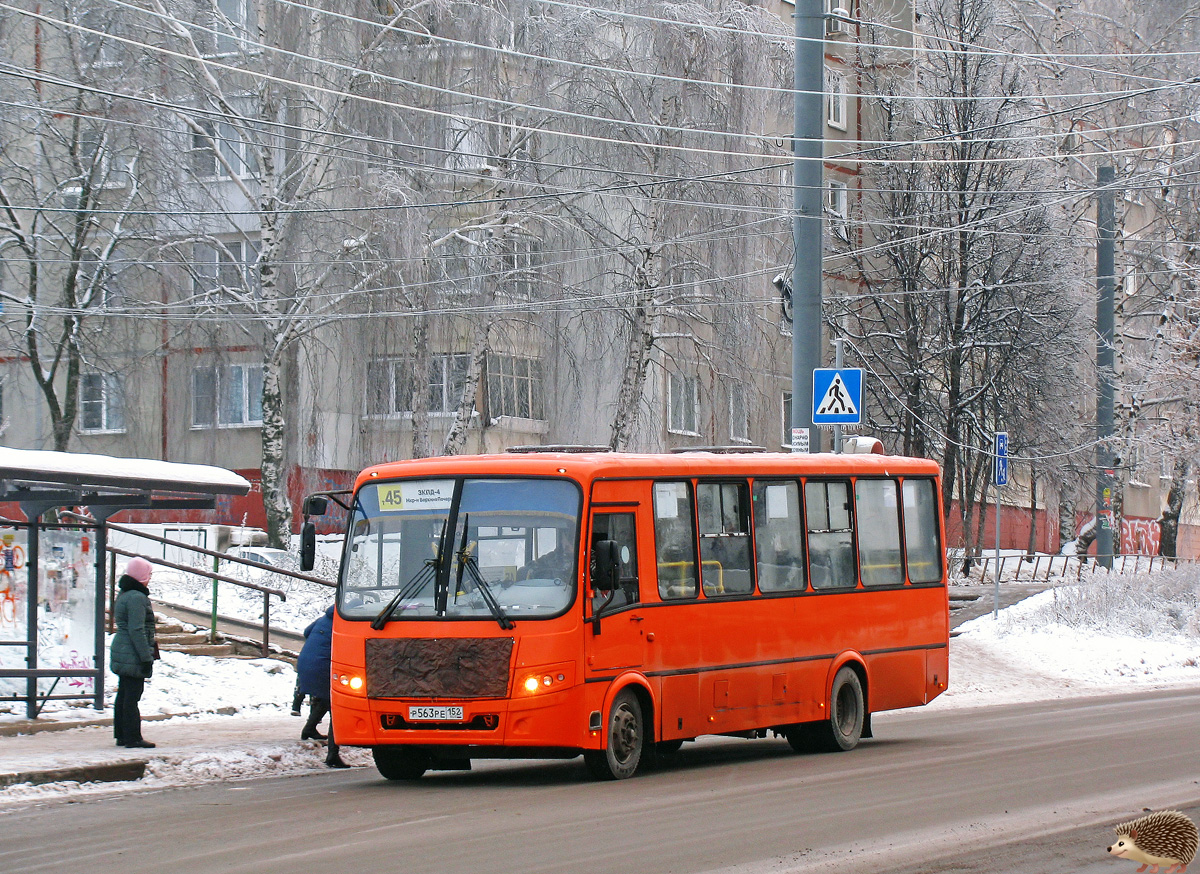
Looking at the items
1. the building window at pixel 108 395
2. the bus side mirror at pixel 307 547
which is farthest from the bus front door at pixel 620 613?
the building window at pixel 108 395

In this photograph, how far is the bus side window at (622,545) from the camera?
13219 millimetres

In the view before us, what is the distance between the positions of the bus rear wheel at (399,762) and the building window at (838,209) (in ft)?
85.0

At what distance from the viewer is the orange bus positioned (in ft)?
41.4

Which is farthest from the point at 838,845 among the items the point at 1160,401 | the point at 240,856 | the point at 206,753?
the point at 1160,401

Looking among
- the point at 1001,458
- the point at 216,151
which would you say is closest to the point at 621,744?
the point at 1001,458

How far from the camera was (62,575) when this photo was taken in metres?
16.8

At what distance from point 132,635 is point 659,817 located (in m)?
6.02

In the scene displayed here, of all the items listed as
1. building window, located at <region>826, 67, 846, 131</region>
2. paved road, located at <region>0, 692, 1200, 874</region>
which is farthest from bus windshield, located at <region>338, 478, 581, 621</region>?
building window, located at <region>826, 67, 846, 131</region>

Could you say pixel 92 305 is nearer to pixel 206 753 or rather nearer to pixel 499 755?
pixel 206 753

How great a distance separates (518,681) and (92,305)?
2056cm

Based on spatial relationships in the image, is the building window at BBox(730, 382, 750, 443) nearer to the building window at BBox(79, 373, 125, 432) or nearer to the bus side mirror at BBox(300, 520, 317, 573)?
the building window at BBox(79, 373, 125, 432)

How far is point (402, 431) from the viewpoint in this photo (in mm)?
32531

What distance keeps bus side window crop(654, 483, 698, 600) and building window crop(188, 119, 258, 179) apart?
61.2 feet

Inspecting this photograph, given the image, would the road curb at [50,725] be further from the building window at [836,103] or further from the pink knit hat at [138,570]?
the building window at [836,103]
